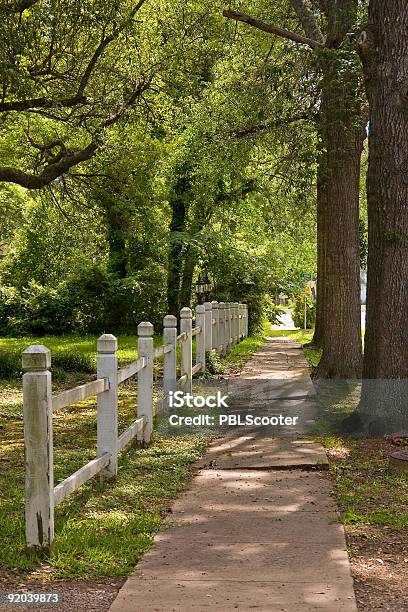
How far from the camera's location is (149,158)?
727 inches

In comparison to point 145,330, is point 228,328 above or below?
below

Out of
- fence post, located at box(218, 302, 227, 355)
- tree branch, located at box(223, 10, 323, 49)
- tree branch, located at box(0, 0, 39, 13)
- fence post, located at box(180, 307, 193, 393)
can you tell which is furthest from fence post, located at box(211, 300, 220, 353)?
tree branch, located at box(0, 0, 39, 13)

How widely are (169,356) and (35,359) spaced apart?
234 inches

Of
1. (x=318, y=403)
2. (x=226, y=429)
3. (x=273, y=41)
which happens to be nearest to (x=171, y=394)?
(x=226, y=429)

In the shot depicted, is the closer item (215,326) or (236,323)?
(215,326)

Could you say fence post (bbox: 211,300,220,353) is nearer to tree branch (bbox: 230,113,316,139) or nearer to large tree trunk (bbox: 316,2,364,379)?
tree branch (bbox: 230,113,316,139)

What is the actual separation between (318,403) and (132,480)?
530 centimetres

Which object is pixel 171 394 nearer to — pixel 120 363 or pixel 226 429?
pixel 226 429

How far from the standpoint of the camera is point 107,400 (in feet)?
23.6

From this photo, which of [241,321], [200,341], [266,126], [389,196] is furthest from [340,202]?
[241,321]

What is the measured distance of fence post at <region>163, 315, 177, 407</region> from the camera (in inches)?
436

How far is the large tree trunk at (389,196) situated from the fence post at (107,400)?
3.69m

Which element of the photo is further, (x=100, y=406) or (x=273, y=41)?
(x=273, y=41)

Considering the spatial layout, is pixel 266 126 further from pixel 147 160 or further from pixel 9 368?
pixel 9 368
